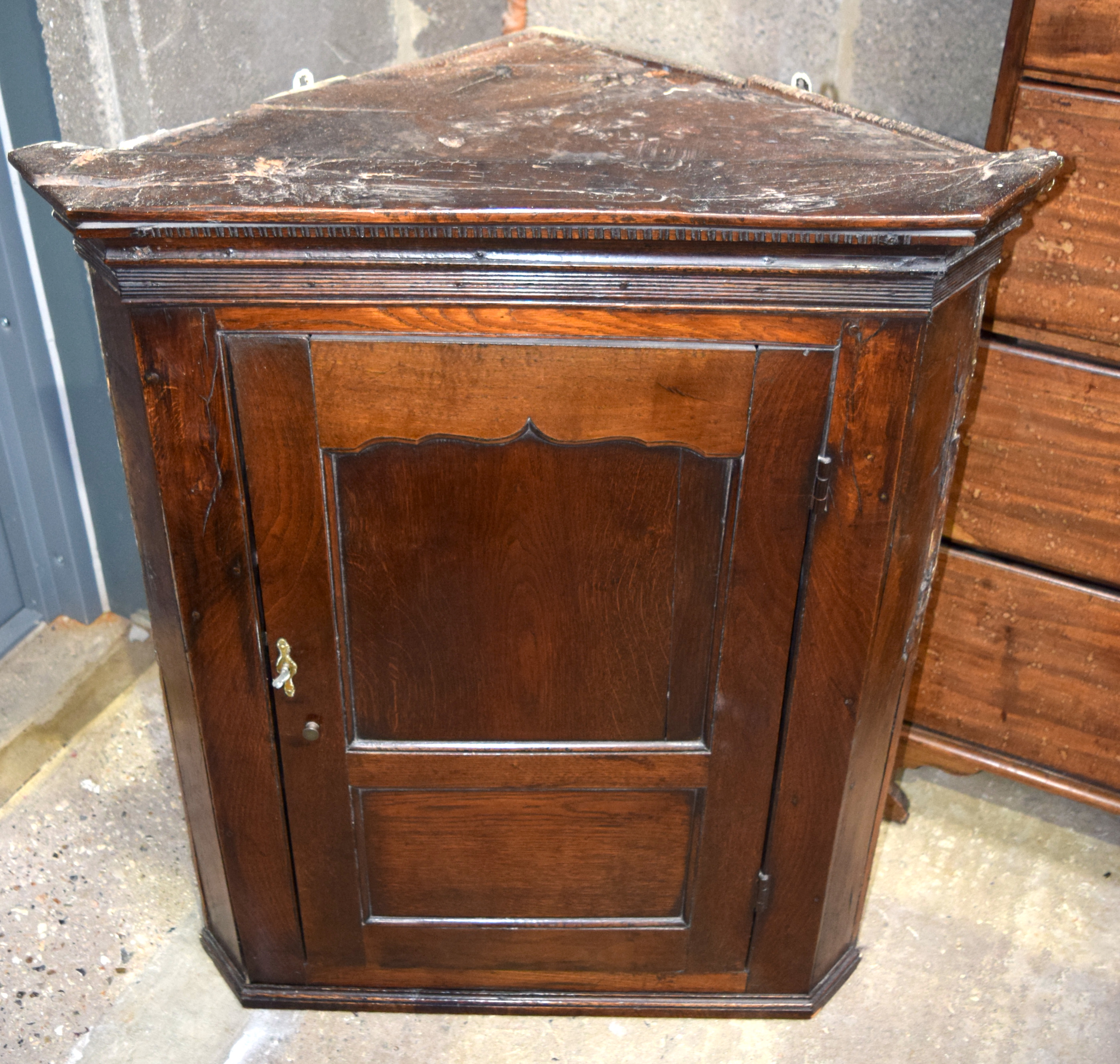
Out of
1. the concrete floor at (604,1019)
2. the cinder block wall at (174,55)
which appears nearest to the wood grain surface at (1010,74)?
the cinder block wall at (174,55)

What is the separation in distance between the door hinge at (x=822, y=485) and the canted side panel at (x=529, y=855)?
1.54ft

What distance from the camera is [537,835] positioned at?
1697 mm

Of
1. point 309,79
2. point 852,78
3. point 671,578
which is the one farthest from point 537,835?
point 852,78

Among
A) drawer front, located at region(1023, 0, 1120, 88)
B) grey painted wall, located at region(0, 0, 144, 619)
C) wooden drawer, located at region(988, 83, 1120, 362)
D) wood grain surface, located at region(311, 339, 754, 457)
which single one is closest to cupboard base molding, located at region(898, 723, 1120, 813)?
wooden drawer, located at region(988, 83, 1120, 362)

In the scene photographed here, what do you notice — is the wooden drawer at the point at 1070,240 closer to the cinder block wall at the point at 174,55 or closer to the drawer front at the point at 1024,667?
the drawer front at the point at 1024,667

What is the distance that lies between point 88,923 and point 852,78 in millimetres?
1881

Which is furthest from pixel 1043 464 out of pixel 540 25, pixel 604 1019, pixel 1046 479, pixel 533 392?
pixel 540 25

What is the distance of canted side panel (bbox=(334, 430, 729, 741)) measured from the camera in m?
1.41

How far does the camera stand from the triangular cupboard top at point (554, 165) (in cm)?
120

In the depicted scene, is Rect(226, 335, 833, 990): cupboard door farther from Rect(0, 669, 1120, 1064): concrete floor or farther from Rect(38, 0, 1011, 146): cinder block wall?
Rect(38, 0, 1011, 146): cinder block wall

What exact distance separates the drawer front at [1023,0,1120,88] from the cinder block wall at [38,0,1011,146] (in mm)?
400

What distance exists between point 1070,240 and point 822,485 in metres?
0.57

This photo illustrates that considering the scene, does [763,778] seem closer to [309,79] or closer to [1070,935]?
[1070,935]

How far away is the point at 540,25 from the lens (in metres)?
2.21
